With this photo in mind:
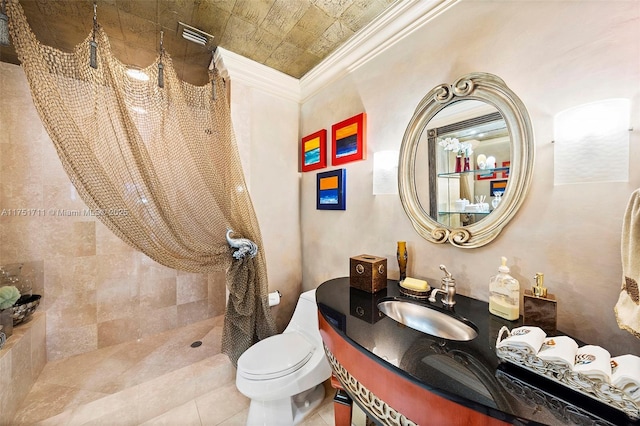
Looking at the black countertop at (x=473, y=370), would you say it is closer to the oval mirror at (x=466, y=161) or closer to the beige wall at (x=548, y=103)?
the beige wall at (x=548, y=103)

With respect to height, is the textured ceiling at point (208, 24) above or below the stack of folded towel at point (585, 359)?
above

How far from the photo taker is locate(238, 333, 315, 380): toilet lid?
127 centimetres

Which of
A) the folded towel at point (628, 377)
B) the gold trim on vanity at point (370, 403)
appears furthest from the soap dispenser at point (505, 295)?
the gold trim on vanity at point (370, 403)

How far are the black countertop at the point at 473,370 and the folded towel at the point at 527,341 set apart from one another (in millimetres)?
67

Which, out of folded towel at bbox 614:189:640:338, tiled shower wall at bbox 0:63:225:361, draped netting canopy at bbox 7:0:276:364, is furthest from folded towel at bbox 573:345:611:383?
tiled shower wall at bbox 0:63:225:361

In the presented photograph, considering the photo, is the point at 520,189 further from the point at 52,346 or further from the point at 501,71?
the point at 52,346

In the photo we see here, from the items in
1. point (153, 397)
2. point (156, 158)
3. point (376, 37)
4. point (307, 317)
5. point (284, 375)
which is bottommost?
point (153, 397)

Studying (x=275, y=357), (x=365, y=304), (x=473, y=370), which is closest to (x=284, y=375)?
(x=275, y=357)

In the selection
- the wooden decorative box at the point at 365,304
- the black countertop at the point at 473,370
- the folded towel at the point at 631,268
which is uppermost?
the folded towel at the point at 631,268

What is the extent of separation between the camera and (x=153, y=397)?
4.89 feet

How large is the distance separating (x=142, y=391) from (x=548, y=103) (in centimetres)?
268

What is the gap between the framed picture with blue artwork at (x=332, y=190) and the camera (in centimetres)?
176

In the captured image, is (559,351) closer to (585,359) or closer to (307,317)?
(585,359)

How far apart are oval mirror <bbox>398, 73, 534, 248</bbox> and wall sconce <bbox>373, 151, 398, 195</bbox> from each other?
2.3 inches
